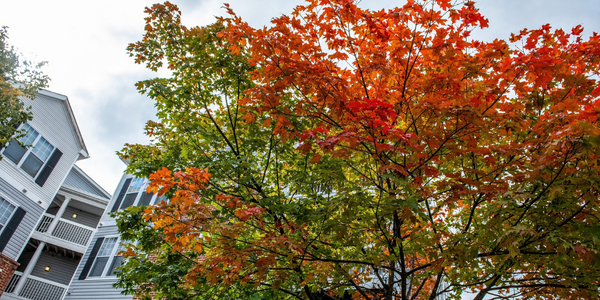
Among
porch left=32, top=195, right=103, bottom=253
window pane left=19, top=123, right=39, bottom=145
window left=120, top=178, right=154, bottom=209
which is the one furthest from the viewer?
porch left=32, top=195, right=103, bottom=253

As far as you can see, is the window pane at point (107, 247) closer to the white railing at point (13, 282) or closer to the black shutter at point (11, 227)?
the black shutter at point (11, 227)

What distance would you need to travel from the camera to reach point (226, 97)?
6020mm

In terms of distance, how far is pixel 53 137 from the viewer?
706 inches

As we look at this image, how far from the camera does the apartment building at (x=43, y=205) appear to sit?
15.5 metres

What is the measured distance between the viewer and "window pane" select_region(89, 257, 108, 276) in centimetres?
1552

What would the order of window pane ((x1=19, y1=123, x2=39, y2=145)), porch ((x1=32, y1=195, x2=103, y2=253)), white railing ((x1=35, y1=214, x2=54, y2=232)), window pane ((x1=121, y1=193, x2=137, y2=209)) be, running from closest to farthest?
window pane ((x1=19, y1=123, x2=39, y2=145)) < window pane ((x1=121, y1=193, x2=137, y2=209)) < porch ((x1=32, y1=195, x2=103, y2=253)) < white railing ((x1=35, y1=214, x2=54, y2=232))

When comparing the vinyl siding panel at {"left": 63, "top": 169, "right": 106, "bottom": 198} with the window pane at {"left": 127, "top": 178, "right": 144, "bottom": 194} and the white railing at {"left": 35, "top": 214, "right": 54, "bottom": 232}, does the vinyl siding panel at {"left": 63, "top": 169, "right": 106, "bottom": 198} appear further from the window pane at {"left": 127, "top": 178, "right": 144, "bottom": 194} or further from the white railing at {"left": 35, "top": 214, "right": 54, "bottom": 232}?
the window pane at {"left": 127, "top": 178, "right": 144, "bottom": 194}

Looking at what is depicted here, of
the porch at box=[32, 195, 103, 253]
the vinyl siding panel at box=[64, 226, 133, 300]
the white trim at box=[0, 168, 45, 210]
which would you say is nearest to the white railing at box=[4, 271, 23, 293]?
the porch at box=[32, 195, 103, 253]

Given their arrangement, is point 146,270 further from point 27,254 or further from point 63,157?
point 27,254

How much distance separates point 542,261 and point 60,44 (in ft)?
60.8

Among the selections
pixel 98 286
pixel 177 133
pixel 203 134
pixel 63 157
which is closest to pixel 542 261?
pixel 203 134

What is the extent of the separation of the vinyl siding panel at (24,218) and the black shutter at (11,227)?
188 millimetres

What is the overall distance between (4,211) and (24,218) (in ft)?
3.74

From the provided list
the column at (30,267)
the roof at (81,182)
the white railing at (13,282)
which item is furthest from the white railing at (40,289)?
the roof at (81,182)
